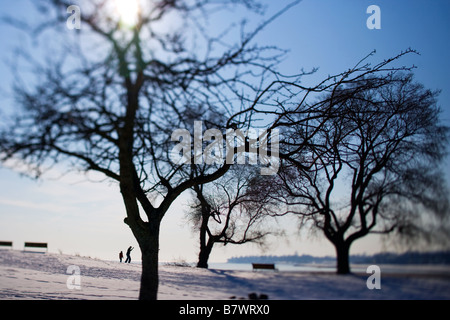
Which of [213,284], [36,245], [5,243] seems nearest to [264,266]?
[213,284]

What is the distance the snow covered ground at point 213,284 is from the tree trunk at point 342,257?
0.65ft

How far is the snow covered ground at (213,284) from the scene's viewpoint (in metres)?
5.92

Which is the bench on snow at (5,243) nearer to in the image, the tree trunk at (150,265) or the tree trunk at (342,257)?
the tree trunk at (150,265)

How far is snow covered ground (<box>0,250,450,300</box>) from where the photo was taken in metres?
5.92

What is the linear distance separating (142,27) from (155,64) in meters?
0.70

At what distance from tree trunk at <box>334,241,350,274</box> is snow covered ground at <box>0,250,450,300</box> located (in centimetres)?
20

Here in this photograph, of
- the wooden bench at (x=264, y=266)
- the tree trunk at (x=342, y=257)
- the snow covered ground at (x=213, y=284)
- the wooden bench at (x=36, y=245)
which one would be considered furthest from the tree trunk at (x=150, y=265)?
the wooden bench at (x=36, y=245)

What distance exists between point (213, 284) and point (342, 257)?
2675 mm

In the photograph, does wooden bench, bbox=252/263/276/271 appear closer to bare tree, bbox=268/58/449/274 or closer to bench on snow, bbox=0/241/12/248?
bare tree, bbox=268/58/449/274

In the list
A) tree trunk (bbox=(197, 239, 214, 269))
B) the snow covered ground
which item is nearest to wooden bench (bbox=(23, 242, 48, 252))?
the snow covered ground

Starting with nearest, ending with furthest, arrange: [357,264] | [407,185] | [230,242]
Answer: [357,264] → [407,185] → [230,242]

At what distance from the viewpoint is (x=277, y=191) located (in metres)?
8.77

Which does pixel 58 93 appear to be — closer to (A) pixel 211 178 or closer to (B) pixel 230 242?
(A) pixel 211 178
